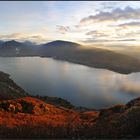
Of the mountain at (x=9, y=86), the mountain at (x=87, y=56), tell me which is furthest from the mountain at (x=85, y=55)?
the mountain at (x=9, y=86)

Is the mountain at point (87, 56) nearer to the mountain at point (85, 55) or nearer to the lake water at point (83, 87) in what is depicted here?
the mountain at point (85, 55)

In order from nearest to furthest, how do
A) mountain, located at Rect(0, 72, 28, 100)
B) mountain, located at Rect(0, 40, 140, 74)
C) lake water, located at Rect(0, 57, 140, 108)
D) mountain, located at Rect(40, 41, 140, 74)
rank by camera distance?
1. lake water, located at Rect(0, 57, 140, 108)
2. mountain, located at Rect(0, 72, 28, 100)
3. mountain, located at Rect(0, 40, 140, 74)
4. mountain, located at Rect(40, 41, 140, 74)

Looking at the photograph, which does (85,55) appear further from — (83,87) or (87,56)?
(83,87)

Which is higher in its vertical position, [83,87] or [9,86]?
[83,87]

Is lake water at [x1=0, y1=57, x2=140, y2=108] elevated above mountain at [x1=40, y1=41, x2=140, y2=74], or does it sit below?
below

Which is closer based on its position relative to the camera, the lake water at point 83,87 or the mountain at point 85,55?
the lake water at point 83,87

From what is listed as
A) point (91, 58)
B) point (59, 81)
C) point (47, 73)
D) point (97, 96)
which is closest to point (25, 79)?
point (47, 73)

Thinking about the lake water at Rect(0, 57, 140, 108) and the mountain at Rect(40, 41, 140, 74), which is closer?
the lake water at Rect(0, 57, 140, 108)

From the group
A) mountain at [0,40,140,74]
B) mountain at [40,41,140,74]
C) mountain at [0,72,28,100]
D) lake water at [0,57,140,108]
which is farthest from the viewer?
mountain at [40,41,140,74]

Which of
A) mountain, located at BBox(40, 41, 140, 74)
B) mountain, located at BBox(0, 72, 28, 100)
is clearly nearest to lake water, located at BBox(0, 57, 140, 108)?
mountain, located at BBox(0, 72, 28, 100)

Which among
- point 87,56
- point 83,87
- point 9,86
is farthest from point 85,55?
point 83,87

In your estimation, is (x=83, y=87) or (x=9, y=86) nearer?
(x=83, y=87)

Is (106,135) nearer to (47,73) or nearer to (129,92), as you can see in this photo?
(129,92)

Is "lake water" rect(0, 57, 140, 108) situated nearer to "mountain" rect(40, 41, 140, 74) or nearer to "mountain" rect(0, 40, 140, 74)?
"mountain" rect(0, 40, 140, 74)
